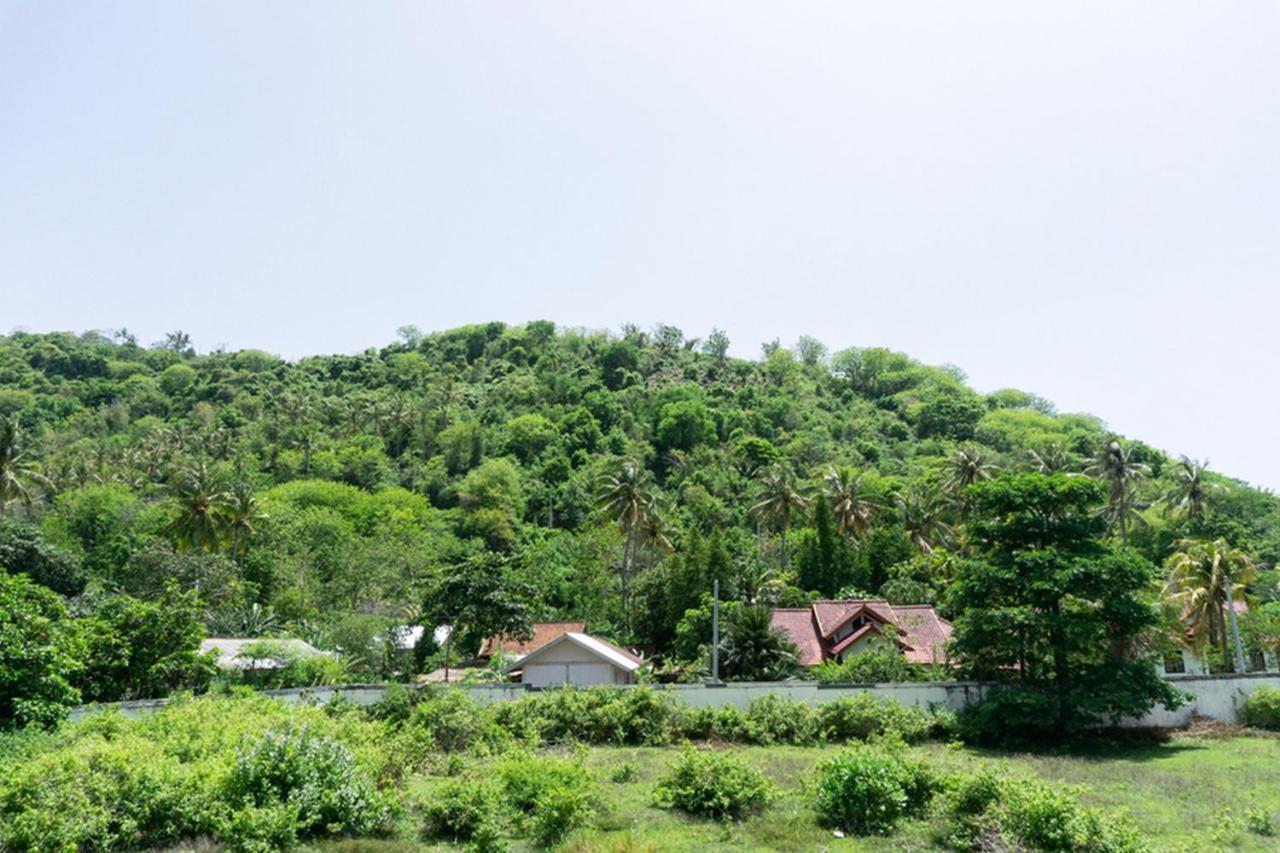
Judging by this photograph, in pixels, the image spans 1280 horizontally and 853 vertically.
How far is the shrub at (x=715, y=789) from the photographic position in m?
15.2

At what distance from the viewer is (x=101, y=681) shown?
26.0 metres

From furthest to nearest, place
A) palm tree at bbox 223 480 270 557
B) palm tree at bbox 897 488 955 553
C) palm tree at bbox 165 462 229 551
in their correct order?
palm tree at bbox 897 488 955 553 < palm tree at bbox 223 480 270 557 < palm tree at bbox 165 462 229 551

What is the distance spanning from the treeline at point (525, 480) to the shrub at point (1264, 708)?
9.83m

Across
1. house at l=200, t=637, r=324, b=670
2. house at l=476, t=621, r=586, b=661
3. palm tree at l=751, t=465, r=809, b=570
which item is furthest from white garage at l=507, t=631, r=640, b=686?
palm tree at l=751, t=465, r=809, b=570

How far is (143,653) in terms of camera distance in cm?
2666

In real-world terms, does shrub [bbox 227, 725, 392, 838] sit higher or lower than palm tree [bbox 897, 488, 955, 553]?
lower

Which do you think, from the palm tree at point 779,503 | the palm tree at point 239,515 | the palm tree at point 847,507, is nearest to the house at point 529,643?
the palm tree at point 239,515

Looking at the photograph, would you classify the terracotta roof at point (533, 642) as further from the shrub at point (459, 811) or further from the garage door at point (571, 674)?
the shrub at point (459, 811)

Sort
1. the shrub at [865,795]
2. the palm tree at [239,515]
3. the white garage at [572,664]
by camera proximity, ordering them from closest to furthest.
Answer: the shrub at [865,795]
the white garage at [572,664]
the palm tree at [239,515]

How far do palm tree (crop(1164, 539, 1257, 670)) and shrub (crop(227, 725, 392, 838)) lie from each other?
122 ft

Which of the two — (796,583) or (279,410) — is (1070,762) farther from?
(279,410)

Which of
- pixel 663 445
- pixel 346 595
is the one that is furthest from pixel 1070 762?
pixel 663 445

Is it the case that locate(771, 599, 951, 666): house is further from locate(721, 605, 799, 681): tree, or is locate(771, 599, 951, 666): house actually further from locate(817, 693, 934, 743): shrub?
locate(817, 693, 934, 743): shrub

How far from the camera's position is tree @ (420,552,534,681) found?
38.9m
